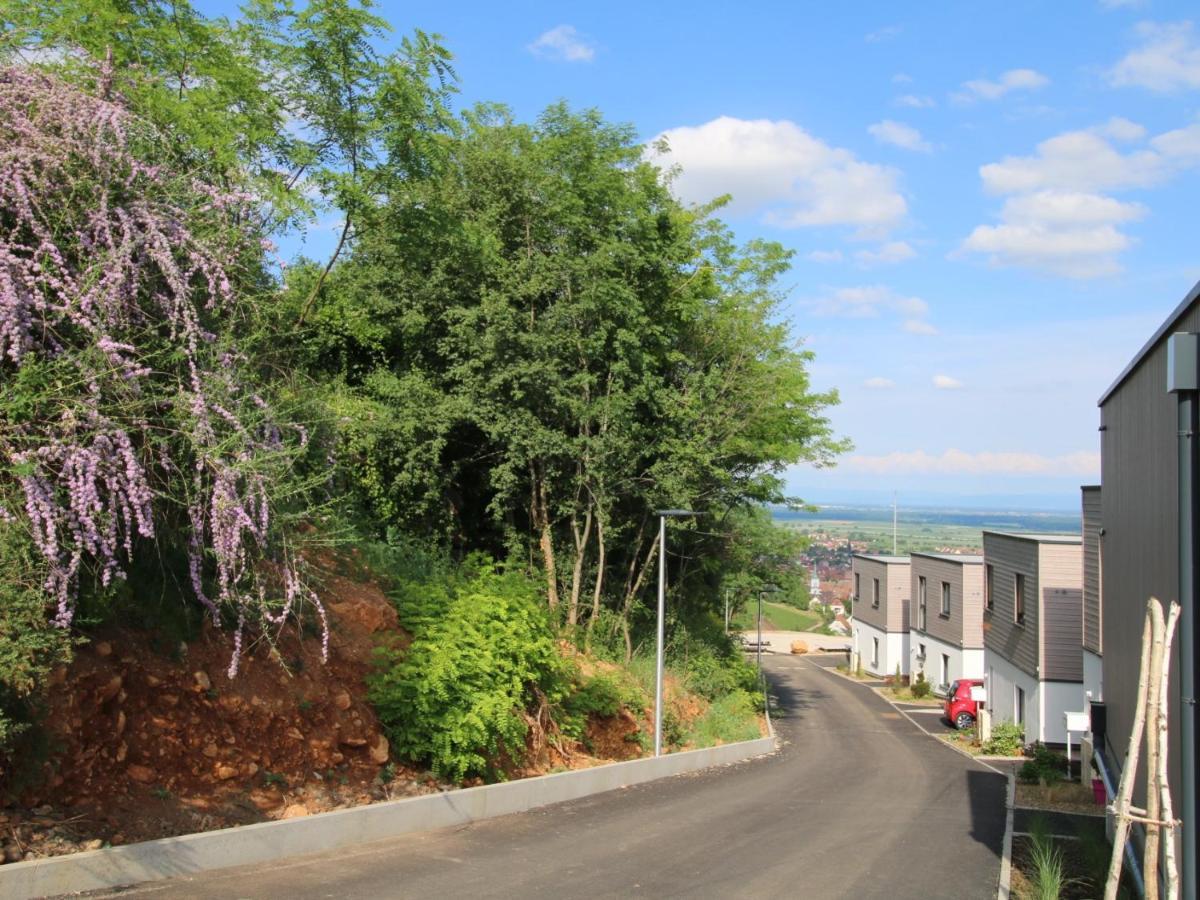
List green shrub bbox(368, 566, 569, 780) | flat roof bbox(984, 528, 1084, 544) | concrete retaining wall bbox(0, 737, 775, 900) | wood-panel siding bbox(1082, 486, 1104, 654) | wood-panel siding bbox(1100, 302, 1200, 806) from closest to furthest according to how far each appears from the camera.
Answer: concrete retaining wall bbox(0, 737, 775, 900)
wood-panel siding bbox(1100, 302, 1200, 806)
green shrub bbox(368, 566, 569, 780)
wood-panel siding bbox(1082, 486, 1104, 654)
flat roof bbox(984, 528, 1084, 544)

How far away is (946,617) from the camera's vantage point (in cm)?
4500

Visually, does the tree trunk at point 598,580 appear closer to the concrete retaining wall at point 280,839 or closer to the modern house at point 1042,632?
the concrete retaining wall at point 280,839

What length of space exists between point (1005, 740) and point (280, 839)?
26065mm

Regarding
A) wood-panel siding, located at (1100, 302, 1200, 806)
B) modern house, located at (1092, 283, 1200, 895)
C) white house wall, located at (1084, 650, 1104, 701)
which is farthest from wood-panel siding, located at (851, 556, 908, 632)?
wood-panel siding, located at (1100, 302, 1200, 806)

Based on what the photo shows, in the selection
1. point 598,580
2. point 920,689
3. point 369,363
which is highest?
point 369,363

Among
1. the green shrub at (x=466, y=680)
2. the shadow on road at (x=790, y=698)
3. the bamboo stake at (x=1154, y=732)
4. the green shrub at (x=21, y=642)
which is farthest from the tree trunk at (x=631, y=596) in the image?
the bamboo stake at (x=1154, y=732)

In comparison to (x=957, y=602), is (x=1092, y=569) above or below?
above

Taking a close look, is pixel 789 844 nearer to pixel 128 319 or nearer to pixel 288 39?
pixel 128 319

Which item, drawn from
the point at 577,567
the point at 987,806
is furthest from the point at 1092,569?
the point at 577,567

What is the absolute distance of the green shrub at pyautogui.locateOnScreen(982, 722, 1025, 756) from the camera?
30.1 meters

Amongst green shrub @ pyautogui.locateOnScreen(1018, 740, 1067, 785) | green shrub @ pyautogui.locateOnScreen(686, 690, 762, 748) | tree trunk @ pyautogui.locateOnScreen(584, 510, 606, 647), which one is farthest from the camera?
green shrub @ pyautogui.locateOnScreen(686, 690, 762, 748)

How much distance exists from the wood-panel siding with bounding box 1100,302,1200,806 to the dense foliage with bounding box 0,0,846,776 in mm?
8122

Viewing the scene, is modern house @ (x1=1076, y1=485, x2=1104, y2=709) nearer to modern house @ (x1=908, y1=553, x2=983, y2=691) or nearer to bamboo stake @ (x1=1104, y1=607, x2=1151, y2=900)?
bamboo stake @ (x1=1104, y1=607, x2=1151, y2=900)

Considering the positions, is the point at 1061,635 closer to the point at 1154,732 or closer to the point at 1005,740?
the point at 1005,740
